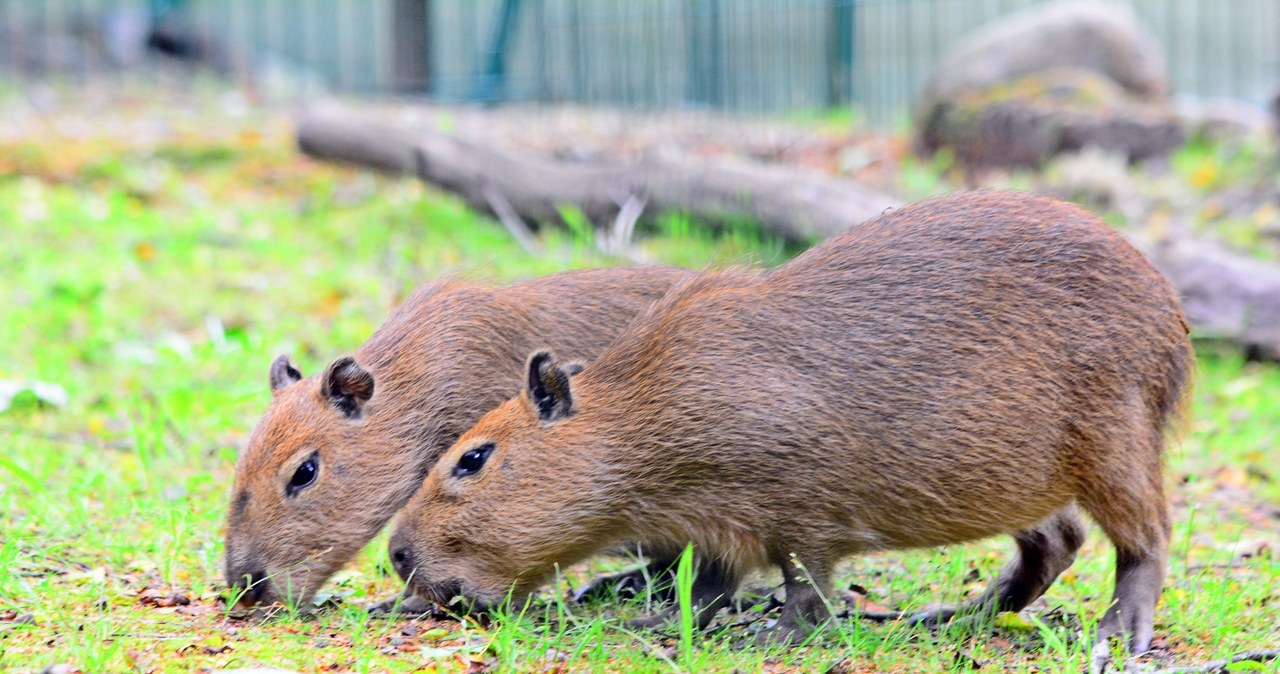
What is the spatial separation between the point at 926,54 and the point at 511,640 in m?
14.3

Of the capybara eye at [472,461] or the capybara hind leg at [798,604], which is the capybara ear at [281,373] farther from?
the capybara hind leg at [798,604]

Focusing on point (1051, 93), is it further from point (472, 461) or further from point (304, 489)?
point (304, 489)

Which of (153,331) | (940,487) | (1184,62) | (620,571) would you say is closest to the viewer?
(940,487)

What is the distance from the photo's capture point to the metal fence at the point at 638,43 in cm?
1109

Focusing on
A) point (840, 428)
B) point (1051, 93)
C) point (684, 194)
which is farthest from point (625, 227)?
point (1051, 93)

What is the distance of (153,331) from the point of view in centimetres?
684

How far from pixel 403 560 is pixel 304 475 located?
0.40 metres

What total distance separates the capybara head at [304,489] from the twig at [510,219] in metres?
4.16

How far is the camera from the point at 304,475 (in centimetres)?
360

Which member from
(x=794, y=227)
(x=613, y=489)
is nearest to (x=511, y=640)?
(x=613, y=489)

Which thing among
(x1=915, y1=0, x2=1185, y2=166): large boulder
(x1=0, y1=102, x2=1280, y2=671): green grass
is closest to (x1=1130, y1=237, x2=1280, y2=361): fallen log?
(x1=0, y1=102, x2=1280, y2=671): green grass

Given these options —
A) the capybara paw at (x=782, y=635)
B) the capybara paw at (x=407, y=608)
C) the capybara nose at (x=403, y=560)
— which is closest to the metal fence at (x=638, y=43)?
the capybara paw at (x=407, y=608)

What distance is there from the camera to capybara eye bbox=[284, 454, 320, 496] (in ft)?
11.7

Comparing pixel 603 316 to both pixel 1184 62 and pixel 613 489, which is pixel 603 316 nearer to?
pixel 613 489
